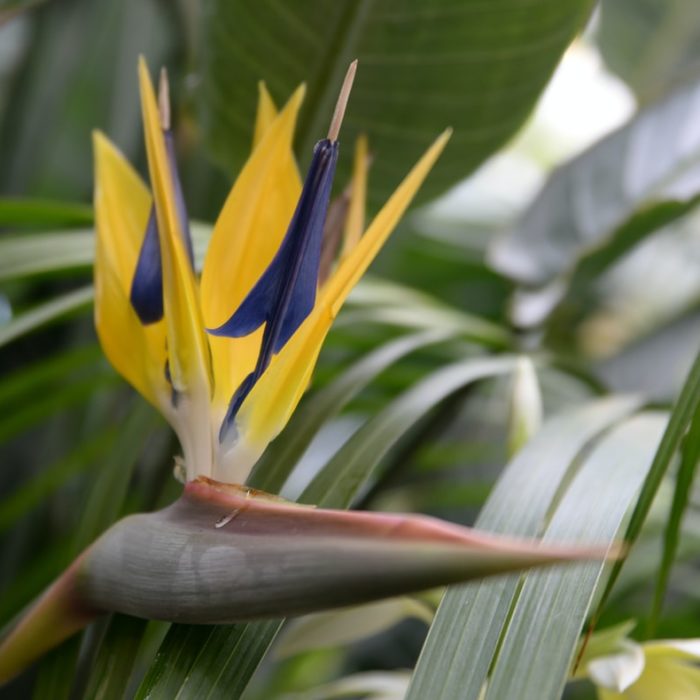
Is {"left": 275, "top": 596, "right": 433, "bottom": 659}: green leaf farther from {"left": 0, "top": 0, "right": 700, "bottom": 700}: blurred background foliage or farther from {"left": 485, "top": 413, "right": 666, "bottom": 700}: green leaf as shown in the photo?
{"left": 485, "top": 413, "right": 666, "bottom": 700}: green leaf

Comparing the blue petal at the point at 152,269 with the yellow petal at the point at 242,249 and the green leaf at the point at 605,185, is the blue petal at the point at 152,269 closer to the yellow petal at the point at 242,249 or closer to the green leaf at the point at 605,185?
the yellow petal at the point at 242,249

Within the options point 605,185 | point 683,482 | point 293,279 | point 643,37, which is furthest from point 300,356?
point 643,37

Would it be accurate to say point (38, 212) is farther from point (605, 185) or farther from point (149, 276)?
point (605, 185)

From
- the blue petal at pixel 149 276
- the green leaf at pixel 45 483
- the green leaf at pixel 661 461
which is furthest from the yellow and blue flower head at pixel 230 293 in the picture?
the green leaf at pixel 45 483

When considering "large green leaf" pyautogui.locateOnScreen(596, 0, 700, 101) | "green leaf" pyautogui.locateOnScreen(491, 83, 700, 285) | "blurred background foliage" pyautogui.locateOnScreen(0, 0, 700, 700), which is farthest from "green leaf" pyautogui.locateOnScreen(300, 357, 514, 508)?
"large green leaf" pyautogui.locateOnScreen(596, 0, 700, 101)

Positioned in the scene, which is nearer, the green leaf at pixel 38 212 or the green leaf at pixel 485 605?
the green leaf at pixel 485 605

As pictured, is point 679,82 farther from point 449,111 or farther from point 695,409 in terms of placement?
point 695,409
